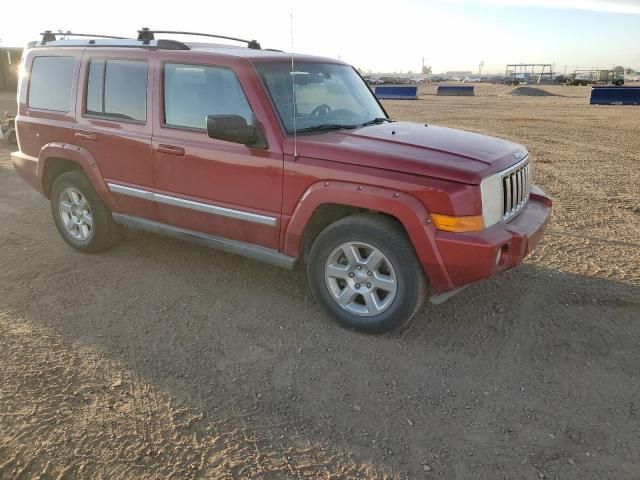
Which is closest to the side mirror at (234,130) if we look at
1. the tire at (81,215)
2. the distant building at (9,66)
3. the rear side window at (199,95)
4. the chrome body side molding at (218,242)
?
the rear side window at (199,95)

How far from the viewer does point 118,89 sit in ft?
15.2

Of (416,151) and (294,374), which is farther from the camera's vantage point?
(416,151)

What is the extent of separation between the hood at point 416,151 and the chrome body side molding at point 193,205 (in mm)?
556

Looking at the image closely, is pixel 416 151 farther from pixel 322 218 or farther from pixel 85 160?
pixel 85 160

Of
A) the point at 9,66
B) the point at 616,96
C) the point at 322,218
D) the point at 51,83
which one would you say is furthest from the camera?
the point at 9,66

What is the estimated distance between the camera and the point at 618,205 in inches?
277

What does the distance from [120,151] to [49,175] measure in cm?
129

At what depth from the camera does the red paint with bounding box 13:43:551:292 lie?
3297mm

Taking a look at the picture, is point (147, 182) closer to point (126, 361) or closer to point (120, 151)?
point (120, 151)

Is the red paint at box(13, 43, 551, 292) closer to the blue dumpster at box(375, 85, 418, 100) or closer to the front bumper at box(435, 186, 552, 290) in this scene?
the front bumper at box(435, 186, 552, 290)

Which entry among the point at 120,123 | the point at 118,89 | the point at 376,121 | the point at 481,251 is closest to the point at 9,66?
the point at 118,89

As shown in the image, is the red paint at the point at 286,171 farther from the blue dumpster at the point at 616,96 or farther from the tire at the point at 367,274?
the blue dumpster at the point at 616,96

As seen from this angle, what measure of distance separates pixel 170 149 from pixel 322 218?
4.56 feet

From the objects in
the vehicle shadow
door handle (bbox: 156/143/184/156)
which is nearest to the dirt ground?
the vehicle shadow
